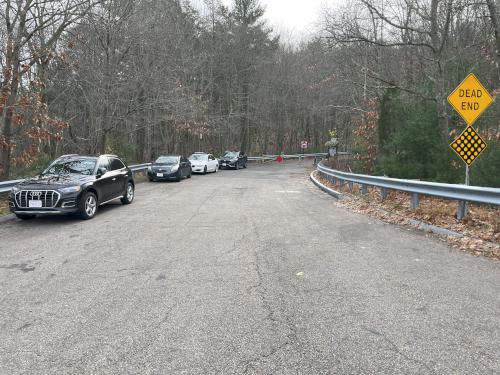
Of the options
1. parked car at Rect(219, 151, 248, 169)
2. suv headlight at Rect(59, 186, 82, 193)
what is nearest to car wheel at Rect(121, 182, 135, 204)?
suv headlight at Rect(59, 186, 82, 193)

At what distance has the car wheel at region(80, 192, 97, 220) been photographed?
9.34 m

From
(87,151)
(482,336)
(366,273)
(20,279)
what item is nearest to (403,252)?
(366,273)

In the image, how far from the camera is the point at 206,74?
3981 cm

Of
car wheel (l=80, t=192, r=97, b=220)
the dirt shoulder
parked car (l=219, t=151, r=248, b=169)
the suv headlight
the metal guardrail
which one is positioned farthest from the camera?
parked car (l=219, t=151, r=248, b=169)

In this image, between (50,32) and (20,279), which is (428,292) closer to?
(20,279)

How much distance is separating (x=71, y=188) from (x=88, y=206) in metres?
0.72

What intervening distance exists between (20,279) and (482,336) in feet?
17.4

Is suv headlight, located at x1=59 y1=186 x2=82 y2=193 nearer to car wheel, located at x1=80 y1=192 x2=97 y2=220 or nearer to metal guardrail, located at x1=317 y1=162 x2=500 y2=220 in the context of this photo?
car wheel, located at x1=80 y1=192 x2=97 y2=220

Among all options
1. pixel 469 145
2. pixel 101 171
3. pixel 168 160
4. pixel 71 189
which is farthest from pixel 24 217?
pixel 168 160

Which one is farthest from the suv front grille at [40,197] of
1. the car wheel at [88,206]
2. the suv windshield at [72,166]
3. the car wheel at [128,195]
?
the car wheel at [128,195]

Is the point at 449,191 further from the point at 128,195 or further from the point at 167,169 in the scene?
the point at 167,169

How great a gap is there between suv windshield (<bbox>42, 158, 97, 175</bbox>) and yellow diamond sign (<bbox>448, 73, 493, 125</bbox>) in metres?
9.43

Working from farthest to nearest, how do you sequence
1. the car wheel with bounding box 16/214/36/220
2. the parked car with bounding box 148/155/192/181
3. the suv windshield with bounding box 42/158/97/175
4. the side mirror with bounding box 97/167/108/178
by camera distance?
the parked car with bounding box 148/155/192/181 → the side mirror with bounding box 97/167/108/178 → the suv windshield with bounding box 42/158/97/175 → the car wheel with bounding box 16/214/36/220

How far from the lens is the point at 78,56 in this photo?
20.1 metres
